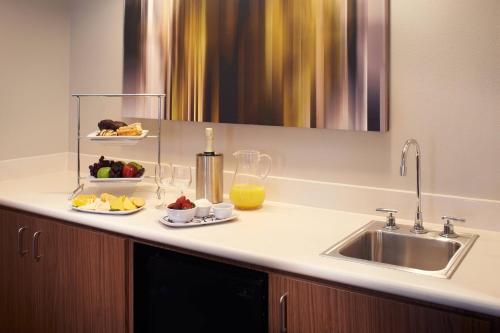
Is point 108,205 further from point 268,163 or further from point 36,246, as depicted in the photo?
point 268,163

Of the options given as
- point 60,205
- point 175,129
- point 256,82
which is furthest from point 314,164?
point 60,205

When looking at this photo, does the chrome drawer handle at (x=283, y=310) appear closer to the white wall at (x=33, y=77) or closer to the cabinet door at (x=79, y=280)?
the cabinet door at (x=79, y=280)

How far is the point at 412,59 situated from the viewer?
1.89 m

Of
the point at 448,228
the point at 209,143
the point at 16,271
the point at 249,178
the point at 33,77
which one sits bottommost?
the point at 16,271

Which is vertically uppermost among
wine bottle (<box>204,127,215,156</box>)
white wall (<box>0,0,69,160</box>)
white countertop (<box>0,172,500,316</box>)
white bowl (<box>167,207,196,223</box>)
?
white wall (<box>0,0,69,160</box>)

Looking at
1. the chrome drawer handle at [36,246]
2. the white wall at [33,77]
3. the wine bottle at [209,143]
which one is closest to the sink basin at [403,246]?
the wine bottle at [209,143]

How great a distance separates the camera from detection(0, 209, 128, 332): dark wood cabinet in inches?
75.0

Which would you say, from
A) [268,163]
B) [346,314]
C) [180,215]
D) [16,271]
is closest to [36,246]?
[16,271]

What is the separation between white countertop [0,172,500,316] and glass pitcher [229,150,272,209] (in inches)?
2.2

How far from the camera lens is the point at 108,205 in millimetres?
2062

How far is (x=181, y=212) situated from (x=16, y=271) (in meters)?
0.92

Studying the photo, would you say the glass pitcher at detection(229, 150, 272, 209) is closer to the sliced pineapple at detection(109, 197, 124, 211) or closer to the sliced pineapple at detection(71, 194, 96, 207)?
the sliced pineapple at detection(109, 197, 124, 211)

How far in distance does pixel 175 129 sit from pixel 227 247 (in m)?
1.09

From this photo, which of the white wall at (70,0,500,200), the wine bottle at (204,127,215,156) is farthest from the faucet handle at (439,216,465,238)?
the wine bottle at (204,127,215,156)
